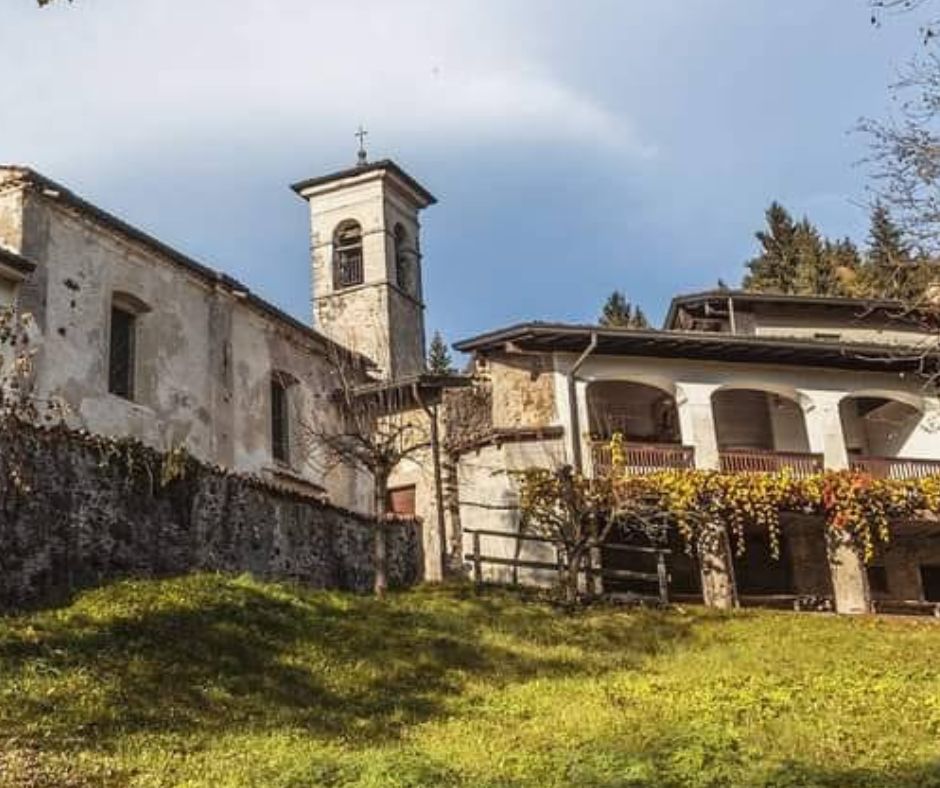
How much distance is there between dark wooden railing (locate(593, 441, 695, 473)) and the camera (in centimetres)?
2517

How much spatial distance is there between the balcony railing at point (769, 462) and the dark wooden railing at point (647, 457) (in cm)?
95

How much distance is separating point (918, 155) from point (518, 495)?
604 inches

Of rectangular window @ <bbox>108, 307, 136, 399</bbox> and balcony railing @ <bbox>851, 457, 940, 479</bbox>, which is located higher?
rectangular window @ <bbox>108, 307, 136, 399</bbox>

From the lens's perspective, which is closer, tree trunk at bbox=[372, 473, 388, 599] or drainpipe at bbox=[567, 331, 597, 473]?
tree trunk at bbox=[372, 473, 388, 599]

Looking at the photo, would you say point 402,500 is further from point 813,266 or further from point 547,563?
point 813,266

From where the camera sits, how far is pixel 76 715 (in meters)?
10.9

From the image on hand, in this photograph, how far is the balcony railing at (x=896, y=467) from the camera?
87.6 ft

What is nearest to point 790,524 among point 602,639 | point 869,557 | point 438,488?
point 869,557

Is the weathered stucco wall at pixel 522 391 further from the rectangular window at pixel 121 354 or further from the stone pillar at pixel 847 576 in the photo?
the rectangular window at pixel 121 354

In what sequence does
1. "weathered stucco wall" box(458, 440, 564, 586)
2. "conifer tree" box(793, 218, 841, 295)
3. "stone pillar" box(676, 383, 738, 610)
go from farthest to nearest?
"conifer tree" box(793, 218, 841, 295)
"stone pillar" box(676, 383, 738, 610)
"weathered stucco wall" box(458, 440, 564, 586)

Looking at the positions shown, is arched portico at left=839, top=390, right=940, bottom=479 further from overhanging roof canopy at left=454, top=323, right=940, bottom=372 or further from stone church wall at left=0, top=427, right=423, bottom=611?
stone church wall at left=0, top=427, right=423, bottom=611

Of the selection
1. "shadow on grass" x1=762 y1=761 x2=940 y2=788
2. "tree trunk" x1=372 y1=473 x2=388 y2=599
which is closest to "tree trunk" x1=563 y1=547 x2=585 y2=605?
"tree trunk" x1=372 y1=473 x2=388 y2=599

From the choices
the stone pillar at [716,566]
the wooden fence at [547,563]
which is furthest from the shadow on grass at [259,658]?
the stone pillar at [716,566]

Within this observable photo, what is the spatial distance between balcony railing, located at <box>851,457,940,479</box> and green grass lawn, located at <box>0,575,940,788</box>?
28.7 feet
